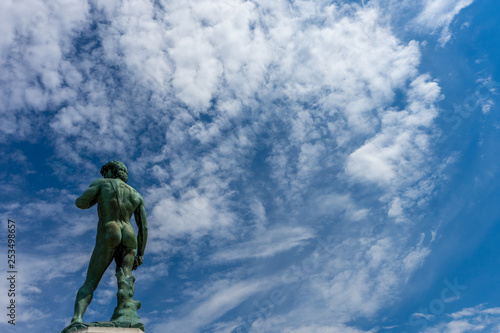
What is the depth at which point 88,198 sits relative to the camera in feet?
35.0

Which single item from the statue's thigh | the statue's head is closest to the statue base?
the statue's thigh

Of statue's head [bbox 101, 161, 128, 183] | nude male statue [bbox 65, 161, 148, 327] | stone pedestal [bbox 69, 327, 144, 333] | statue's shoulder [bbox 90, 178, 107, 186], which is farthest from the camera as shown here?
statue's head [bbox 101, 161, 128, 183]

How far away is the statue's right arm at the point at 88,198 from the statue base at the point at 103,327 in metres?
3.25

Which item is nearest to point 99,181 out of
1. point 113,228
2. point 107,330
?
point 113,228

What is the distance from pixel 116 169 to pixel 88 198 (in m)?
1.27

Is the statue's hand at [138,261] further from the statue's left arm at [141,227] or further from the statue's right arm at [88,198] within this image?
the statue's right arm at [88,198]

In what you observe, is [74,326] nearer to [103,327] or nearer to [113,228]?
[103,327]

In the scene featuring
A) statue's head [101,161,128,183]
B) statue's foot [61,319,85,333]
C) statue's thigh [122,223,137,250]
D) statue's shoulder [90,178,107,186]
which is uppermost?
statue's head [101,161,128,183]

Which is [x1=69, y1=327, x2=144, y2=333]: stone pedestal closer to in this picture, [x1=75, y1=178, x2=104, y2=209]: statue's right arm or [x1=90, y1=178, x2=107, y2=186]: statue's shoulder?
[x1=75, y1=178, x2=104, y2=209]: statue's right arm

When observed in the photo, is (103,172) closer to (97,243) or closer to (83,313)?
(97,243)

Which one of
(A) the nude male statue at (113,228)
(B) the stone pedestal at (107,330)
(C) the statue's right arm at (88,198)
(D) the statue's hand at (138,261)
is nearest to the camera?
(B) the stone pedestal at (107,330)

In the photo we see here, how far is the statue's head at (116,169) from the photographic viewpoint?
11539 millimetres

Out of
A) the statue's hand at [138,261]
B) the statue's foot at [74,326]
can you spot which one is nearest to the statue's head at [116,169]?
the statue's hand at [138,261]

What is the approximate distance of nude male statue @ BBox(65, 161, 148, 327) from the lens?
33.4ft
